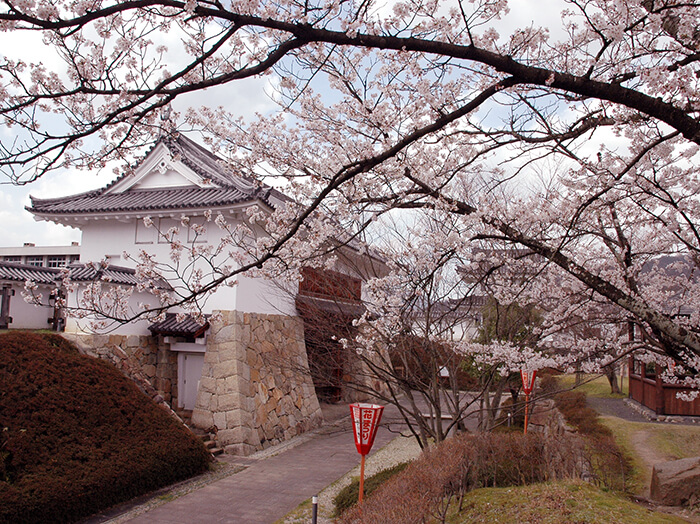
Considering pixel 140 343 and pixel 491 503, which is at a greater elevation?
pixel 140 343

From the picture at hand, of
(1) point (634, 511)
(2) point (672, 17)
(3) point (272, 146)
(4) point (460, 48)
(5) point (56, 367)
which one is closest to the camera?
(4) point (460, 48)

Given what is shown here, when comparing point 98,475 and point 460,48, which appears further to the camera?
point 98,475

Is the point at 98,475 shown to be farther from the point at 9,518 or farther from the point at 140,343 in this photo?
the point at 140,343

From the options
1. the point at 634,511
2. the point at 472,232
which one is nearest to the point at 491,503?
the point at 634,511

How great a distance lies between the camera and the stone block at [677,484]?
6117mm

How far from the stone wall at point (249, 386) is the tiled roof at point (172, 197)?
2.58m

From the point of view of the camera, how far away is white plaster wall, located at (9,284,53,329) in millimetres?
12797

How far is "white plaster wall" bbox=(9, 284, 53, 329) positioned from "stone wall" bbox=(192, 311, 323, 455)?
584cm

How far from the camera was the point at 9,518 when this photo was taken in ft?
18.1

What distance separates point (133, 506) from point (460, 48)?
7404 mm

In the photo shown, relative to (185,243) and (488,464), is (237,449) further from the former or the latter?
(488,464)

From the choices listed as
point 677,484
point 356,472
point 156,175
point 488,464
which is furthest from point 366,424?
point 156,175

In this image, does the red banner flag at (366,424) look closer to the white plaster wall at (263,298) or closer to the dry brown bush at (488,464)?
the dry brown bush at (488,464)

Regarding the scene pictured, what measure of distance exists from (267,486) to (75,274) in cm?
576
